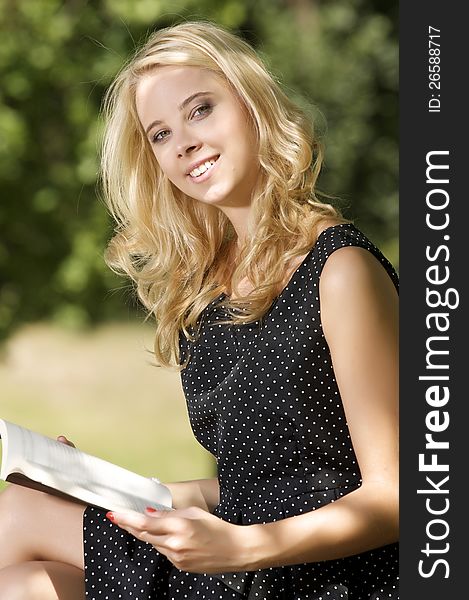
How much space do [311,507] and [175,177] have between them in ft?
2.42

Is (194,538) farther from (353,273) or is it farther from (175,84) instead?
(175,84)

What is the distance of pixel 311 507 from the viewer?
79.7 inches

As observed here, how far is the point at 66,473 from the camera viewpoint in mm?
2045

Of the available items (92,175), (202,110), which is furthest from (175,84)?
(92,175)

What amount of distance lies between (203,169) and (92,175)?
16.1ft

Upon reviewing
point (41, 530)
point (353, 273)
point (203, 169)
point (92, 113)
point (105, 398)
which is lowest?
point (41, 530)

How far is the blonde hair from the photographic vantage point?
2.24 meters

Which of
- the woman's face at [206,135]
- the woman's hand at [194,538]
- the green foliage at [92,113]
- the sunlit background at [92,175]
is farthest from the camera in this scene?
the green foliage at [92,113]

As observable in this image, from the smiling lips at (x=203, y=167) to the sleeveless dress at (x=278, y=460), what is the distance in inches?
11.2

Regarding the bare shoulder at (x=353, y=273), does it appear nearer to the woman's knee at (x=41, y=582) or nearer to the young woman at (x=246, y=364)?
the young woman at (x=246, y=364)

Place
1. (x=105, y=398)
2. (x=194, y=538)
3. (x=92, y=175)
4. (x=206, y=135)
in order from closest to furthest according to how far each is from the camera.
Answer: (x=194, y=538), (x=206, y=135), (x=105, y=398), (x=92, y=175)

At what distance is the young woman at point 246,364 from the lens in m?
1.86

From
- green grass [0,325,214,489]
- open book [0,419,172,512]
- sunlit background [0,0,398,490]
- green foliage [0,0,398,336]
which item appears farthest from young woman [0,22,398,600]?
green foliage [0,0,398,336]

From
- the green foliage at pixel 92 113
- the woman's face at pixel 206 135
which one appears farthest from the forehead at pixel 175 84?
the green foliage at pixel 92 113
